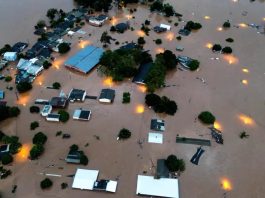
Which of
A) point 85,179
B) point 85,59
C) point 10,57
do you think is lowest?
point 85,179

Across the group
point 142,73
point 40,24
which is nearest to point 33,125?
point 142,73

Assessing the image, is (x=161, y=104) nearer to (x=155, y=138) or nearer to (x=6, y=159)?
(x=155, y=138)

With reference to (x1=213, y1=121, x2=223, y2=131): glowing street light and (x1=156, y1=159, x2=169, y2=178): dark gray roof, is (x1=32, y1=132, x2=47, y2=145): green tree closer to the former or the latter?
(x1=156, y1=159, x2=169, y2=178): dark gray roof

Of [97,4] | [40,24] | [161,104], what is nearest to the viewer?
[161,104]

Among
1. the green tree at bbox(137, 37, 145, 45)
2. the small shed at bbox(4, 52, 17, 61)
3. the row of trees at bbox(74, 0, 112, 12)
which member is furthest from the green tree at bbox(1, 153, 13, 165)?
the row of trees at bbox(74, 0, 112, 12)

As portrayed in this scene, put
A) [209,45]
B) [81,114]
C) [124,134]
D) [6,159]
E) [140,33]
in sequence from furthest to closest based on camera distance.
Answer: [140,33] < [209,45] < [81,114] < [124,134] < [6,159]

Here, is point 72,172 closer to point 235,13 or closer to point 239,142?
point 239,142

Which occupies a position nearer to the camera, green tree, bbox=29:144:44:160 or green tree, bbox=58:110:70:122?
green tree, bbox=29:144:44:160
